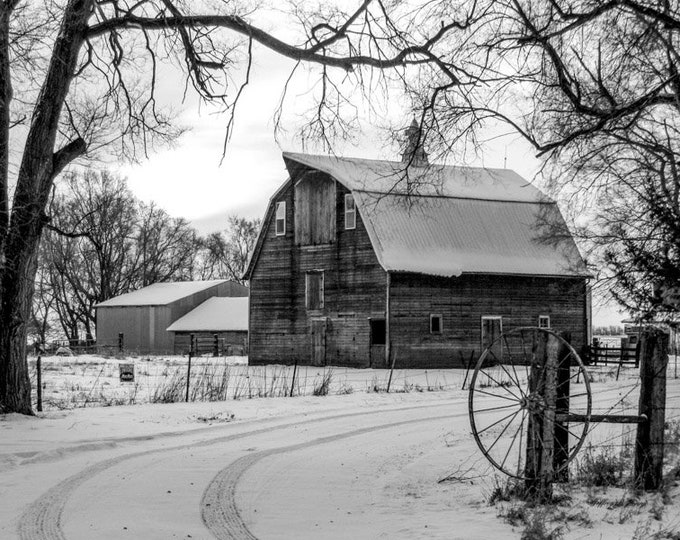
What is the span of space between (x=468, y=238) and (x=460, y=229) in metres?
0.49

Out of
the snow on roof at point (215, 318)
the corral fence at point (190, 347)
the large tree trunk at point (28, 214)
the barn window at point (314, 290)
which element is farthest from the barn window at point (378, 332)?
the large tree trunk at point (28, 214)

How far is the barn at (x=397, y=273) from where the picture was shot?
34.6 metres

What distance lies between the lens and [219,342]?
2116 inches

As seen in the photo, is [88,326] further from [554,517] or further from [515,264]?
[554,517]

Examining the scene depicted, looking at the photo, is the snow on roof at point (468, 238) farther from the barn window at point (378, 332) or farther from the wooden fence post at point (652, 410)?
the wooden fence post at point (652, 410)

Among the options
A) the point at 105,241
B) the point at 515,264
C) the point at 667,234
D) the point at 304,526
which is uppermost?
the point at 105,241

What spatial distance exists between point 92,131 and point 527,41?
338 inches

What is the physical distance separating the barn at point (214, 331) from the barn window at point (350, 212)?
19004mm

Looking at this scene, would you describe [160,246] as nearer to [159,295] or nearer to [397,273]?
[159,295]

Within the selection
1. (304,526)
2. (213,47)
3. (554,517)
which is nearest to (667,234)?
(554,517)

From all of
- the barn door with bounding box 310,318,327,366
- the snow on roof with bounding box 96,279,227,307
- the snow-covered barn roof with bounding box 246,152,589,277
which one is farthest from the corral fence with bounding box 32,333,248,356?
the barn door with bounding box 310,318,327,366

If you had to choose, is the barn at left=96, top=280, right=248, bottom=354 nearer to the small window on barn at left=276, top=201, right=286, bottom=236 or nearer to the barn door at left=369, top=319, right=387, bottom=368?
the small window on barn at left=276, top=201, right=286, bottom=236

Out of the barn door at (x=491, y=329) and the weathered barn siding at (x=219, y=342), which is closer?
the barn door at (x=491, y=329)

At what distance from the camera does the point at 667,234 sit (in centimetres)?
817
